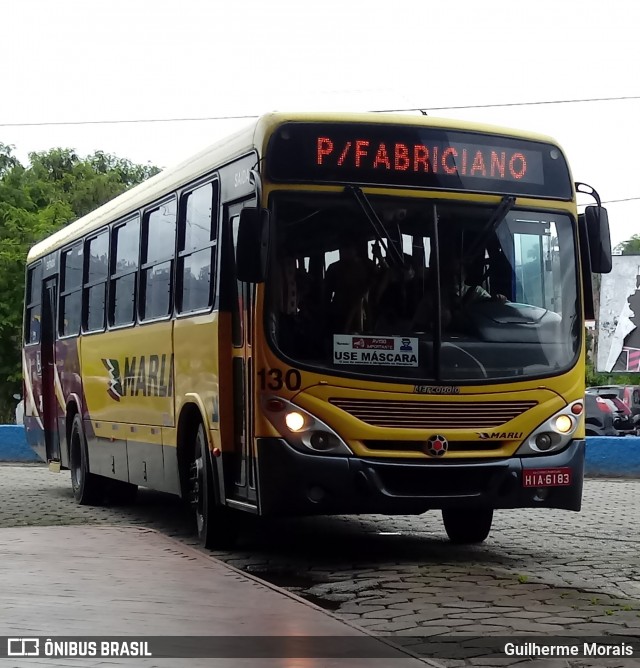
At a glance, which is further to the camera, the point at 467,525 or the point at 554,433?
the point at 467,525

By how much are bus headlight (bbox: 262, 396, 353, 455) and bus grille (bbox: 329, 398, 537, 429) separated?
20 centimetres

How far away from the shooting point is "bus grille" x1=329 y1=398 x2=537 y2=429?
1020 cm

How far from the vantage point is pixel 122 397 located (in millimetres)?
14516

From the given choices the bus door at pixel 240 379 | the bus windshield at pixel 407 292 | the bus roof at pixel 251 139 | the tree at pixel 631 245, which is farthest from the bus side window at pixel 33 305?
the tree at pixel 631 245

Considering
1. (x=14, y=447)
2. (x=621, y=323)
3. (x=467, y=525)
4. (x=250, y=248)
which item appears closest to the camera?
(x=250, y=248)

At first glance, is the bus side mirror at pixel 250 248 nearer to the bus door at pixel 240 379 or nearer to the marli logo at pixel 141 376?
the bus door at pixel 240 379

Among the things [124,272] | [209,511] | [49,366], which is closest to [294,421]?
[209,511]

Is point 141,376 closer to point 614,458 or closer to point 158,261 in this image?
point 158,261

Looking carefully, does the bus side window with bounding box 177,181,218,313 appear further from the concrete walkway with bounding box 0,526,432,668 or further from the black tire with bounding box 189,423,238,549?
the concrete walkway with bounding box 0,526,432,668

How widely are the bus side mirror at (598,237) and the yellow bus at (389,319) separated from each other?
16 mm

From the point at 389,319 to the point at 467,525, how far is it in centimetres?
261

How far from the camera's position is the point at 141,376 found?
44.8ft

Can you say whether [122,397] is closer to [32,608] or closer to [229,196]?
[229,196]

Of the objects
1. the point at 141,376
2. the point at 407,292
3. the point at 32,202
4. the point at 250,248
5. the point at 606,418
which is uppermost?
the point at 32,202
